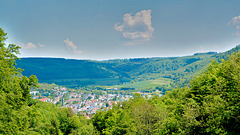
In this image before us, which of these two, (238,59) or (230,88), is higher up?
(238,59)

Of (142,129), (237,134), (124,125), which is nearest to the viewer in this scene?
(237,134)

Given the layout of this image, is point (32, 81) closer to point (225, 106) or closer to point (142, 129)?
point (142, 129)

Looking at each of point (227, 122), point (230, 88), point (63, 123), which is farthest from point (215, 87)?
point (63, 123)

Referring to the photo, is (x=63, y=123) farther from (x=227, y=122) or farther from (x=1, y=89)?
(x=227, y=122)

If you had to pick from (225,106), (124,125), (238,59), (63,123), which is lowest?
(63,123)

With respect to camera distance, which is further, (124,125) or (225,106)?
(124,125)

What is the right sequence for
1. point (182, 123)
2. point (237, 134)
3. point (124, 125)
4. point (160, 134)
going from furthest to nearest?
point (124, 125) < point (160, 134) < point (182, 123) < point (237, 134)

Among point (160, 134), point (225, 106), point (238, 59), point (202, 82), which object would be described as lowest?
point (160, 134)

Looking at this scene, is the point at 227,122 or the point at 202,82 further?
the point at 202,82

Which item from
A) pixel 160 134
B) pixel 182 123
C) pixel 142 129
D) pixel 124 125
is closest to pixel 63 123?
pixel 124 125
